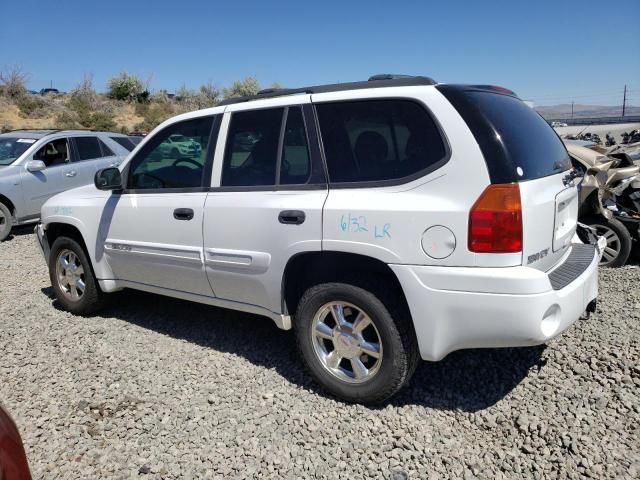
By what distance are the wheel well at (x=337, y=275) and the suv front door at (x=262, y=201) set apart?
0.25ft

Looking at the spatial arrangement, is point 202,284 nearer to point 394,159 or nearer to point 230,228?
point 230,228

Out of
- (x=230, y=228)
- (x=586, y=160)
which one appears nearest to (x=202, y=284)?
(x=230, y=228)

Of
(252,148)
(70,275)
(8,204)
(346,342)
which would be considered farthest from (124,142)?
(346,342)

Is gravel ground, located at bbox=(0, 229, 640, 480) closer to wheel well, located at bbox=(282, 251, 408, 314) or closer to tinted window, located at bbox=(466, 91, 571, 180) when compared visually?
wheel well, located at bbox=(282, 251, 408, 314)

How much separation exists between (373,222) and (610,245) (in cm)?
426

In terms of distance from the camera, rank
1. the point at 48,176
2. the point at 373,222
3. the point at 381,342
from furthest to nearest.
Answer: the point at 48,176, the point at 381,342, the point at 373,222

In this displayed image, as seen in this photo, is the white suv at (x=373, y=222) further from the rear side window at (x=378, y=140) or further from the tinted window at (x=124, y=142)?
the tinted window at (x=124, y=142)

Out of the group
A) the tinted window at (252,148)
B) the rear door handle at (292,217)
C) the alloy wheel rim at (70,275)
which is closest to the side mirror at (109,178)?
the alloy wheel rim at (70,275)

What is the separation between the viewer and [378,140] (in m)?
2.93

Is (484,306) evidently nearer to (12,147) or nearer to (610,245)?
(610,245)

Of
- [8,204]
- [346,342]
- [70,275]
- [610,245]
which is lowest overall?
[610,245]

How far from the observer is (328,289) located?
10.0 feet

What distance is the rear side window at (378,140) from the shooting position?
8.98ft

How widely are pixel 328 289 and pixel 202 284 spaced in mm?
1176
